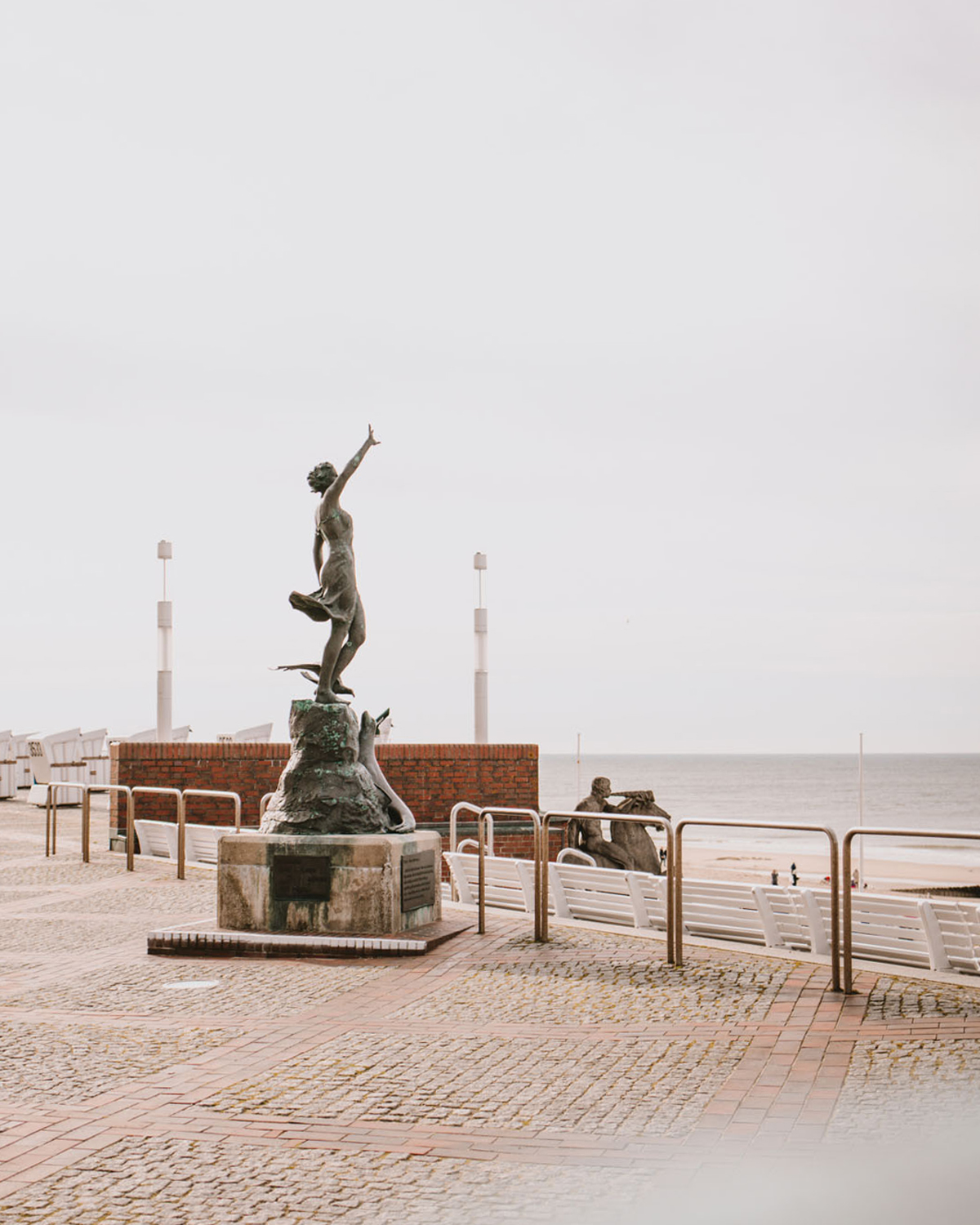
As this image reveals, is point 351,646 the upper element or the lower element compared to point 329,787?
upper

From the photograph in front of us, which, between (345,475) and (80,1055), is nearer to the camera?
(80,1055)

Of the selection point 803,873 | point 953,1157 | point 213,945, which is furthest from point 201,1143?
point 803,873

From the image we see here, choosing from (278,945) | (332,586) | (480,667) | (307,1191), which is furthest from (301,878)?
(480,667)

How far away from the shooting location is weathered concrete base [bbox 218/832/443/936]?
1069 centimetres

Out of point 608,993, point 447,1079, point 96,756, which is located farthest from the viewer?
point 96,756

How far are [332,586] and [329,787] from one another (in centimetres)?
170

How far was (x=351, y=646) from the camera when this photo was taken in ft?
39.4

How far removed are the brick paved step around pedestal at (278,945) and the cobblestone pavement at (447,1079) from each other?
176 millimetres

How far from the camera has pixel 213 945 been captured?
10438 millimetres

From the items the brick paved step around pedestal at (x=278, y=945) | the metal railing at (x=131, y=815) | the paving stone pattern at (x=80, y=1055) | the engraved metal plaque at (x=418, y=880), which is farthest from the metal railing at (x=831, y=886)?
the metal railing at (x=131, y=815)

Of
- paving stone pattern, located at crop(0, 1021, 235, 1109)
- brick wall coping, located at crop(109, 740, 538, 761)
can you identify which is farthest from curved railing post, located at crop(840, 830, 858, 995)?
brick wall coping, located at crop(109, 740, 538, 761)

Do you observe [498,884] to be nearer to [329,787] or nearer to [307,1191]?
[329,787]

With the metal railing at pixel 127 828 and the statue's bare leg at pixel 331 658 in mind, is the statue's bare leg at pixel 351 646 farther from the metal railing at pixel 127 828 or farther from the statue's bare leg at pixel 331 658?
the metal railing at pixel 127 828

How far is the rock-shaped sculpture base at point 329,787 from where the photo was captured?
11.1 m
